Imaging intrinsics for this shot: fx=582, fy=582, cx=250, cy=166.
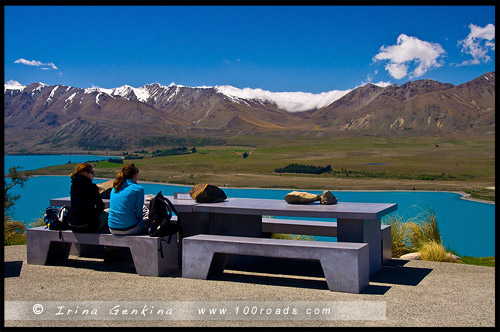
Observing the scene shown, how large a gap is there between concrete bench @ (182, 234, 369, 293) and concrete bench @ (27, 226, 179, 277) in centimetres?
30

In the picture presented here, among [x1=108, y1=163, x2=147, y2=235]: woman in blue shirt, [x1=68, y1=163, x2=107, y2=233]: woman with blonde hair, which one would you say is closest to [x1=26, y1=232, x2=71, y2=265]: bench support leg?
[x1=68, y1=163, x2=107, y2=233]: woman with blonde hair

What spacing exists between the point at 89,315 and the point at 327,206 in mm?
3565

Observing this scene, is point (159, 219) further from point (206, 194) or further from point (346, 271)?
point (346, 271)

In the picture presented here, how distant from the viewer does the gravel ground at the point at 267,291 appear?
5184 millimetres

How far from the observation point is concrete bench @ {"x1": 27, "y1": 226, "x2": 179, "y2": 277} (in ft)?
23.7

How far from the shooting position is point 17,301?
5.91m

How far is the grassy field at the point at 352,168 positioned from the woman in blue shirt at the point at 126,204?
58.1 m

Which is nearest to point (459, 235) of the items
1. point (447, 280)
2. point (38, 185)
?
point (447, 280)

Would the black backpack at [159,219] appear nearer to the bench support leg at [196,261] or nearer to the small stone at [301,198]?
the bench support leg at [196,261]

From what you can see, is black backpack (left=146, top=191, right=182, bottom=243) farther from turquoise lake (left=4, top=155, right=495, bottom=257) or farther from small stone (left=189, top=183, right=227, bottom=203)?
turquoise lake (left=4, top=155, right=495, bottom=257)

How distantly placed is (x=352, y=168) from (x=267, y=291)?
Answer: 93.6 m

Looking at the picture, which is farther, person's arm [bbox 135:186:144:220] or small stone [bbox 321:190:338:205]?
small stone [bbox 321:190:338:205]

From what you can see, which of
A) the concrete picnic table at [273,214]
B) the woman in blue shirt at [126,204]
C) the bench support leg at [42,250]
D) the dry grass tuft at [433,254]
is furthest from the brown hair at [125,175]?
the dry grass tuft at [433,254]

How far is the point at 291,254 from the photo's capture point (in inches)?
262
